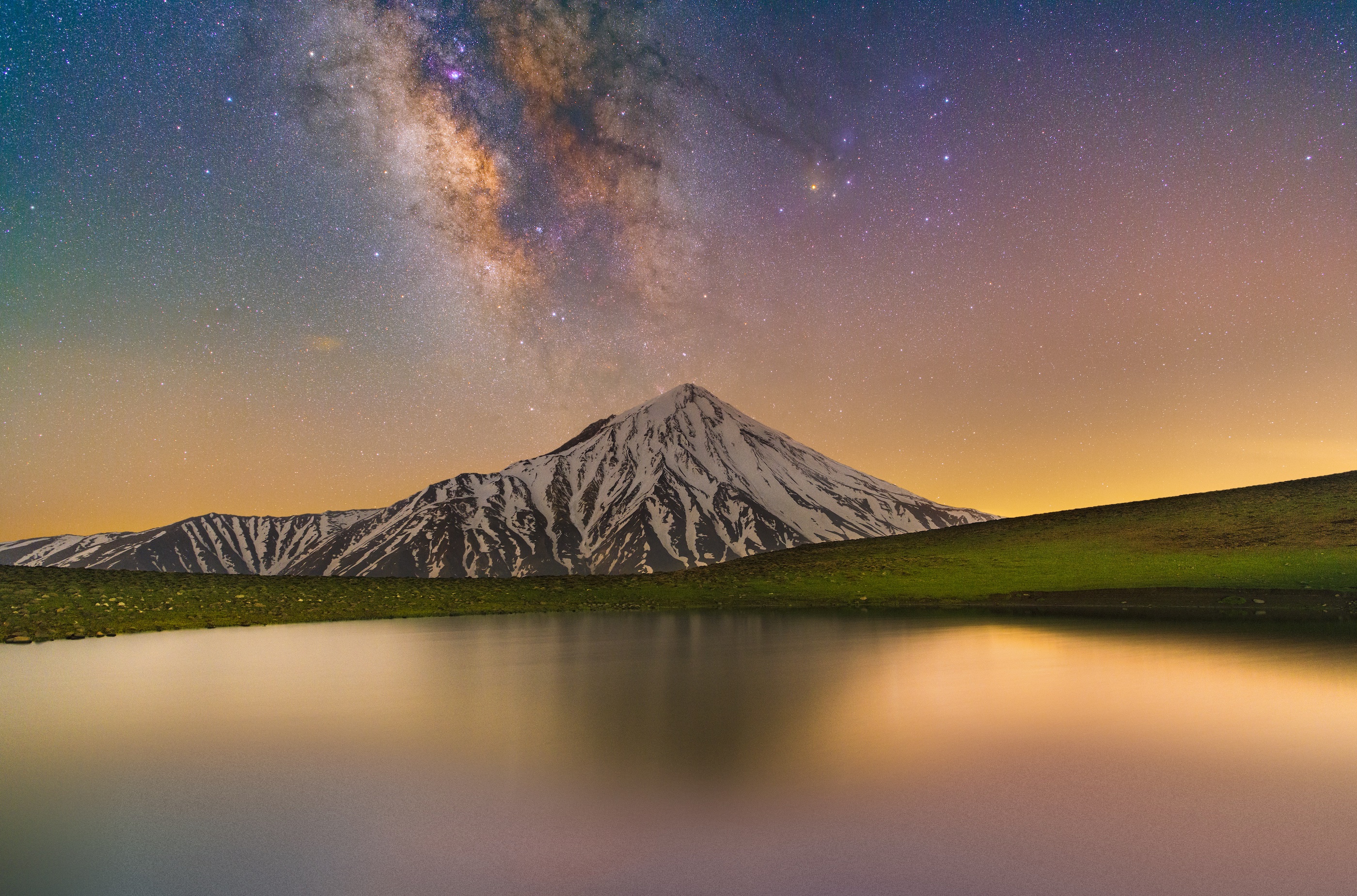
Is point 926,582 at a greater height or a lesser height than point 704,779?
greater

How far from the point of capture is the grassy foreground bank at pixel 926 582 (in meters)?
46.9

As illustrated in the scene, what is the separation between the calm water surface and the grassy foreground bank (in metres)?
25.4

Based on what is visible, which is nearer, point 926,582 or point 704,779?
point 704,779

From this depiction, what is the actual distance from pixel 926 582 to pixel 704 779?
5517 centimetres

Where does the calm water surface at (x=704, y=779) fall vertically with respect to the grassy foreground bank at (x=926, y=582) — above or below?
below

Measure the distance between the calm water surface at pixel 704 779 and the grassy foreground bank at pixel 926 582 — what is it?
998 inches

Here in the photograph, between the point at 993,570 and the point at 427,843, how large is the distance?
63896 millimetres

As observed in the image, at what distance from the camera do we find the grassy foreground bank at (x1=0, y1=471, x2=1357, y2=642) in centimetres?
4688

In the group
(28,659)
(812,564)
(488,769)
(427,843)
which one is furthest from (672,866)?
(812,564)

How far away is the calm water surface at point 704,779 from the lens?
881 cm

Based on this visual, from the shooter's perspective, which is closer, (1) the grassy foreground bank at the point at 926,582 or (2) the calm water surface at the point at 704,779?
(2) the calm water surface at the point at 704,779

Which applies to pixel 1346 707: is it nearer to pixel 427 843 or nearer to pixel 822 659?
pixel 822 659

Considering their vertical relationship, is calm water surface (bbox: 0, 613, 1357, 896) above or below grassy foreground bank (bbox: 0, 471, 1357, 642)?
below

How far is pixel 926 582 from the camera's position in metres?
63.5
